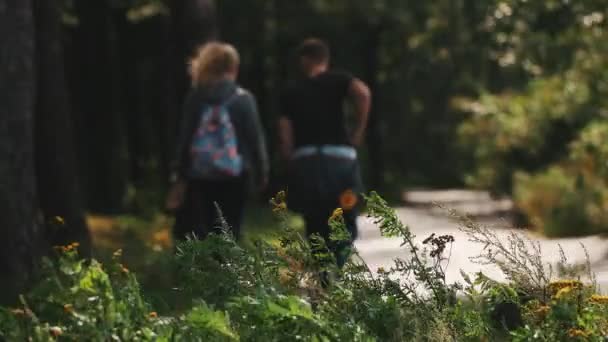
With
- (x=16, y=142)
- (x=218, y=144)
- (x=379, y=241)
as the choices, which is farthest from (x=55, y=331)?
(x=379, y=241)

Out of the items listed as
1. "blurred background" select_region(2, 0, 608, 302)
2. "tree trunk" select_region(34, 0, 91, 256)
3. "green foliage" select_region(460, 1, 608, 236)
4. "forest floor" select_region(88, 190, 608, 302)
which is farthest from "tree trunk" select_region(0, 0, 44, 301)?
"green foliage" select_region(460, 1, 608, 236)

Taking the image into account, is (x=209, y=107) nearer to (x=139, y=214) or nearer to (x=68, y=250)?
(x=68, y=250)

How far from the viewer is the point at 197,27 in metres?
15.8

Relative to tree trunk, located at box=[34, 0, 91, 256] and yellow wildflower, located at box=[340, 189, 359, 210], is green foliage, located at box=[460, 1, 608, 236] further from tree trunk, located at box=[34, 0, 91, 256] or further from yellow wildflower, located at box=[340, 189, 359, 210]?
tree trunk, located at box=[34, 0, 91, 256]

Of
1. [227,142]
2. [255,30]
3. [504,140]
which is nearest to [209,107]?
[227,142]

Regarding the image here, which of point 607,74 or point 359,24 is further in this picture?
point 359,24

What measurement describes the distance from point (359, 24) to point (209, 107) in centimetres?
2528

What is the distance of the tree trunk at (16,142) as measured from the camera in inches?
426

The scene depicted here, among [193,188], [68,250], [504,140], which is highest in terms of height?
[68,250]

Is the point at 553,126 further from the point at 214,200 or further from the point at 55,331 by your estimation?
the point at 55,331

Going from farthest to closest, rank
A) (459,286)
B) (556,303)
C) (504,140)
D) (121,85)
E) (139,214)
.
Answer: (121,85), (139,214), (504,140), (459,286), (556,303)

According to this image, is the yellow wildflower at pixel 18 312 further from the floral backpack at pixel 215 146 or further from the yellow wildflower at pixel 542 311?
the floral backpack at pixel 215 146

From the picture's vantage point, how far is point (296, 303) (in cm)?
503

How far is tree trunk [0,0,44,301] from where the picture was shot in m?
10.8
